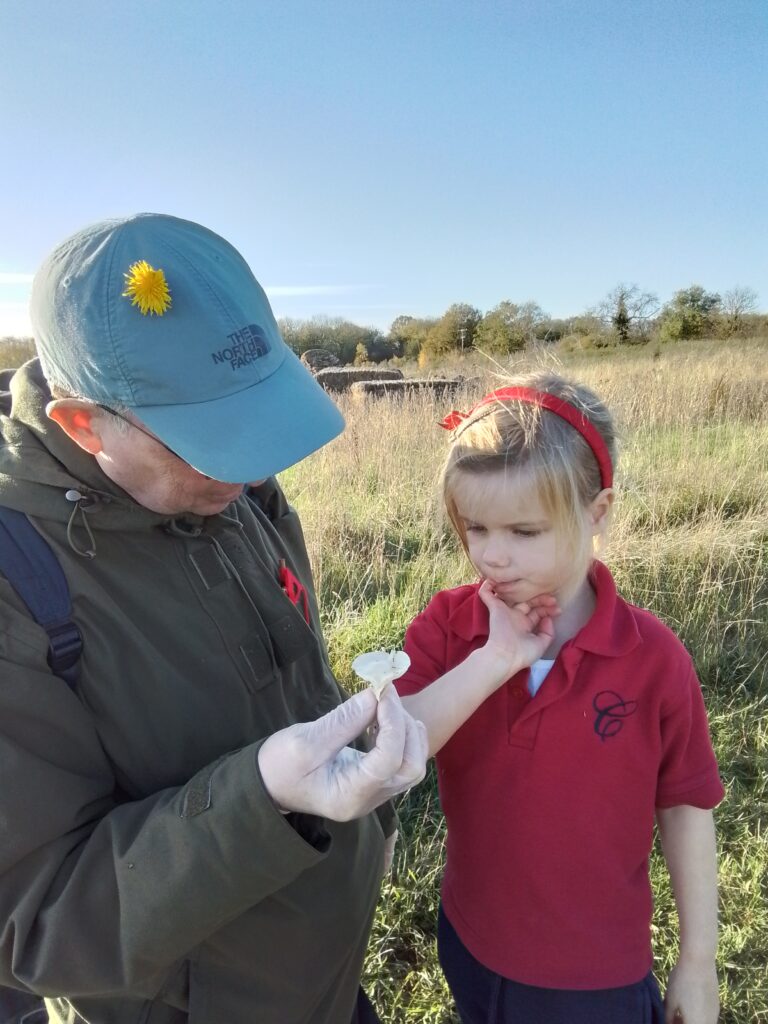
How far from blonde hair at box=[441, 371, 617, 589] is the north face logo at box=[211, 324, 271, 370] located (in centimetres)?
51

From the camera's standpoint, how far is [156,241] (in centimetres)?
101

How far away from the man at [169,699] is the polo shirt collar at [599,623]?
1.25 feet

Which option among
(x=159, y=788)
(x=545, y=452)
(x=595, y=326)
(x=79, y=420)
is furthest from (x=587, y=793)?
(x=595, y=326)

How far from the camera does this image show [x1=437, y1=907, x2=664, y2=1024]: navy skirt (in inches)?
48.2

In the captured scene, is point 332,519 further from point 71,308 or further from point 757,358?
point 757,358

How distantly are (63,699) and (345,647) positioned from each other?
2511 mm

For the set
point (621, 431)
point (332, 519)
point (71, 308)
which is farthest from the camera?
point (332, 519)

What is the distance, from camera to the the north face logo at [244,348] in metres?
1.01

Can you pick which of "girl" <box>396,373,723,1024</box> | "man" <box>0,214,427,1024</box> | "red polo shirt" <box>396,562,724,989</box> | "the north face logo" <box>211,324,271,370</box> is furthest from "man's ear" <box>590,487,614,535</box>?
"the north face logo" <box>211,324,271,370</box>

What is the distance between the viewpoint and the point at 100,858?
2.80 feet

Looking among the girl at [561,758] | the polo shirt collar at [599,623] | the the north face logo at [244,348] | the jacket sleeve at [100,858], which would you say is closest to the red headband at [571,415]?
the girl at [561,758]

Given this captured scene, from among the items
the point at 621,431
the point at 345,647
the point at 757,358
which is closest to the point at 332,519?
the point at 345,647

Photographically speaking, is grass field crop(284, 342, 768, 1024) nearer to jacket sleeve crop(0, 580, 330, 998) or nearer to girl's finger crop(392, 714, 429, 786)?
girl's finger crop(392, 714, 429, 786)

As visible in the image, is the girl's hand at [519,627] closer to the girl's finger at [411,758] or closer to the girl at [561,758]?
the girl at [561,758]
